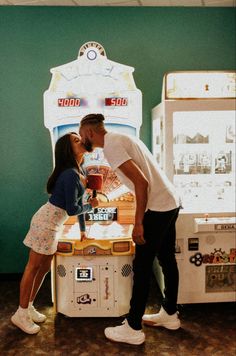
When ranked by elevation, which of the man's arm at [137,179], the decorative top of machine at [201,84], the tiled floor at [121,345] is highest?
the decorative top of machine at [201,84]

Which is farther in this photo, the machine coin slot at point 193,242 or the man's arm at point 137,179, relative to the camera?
the machine coin slot at point 193,242

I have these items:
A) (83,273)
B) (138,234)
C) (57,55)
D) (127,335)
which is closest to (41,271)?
(83,273)

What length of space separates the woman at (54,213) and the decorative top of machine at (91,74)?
0.44 meters

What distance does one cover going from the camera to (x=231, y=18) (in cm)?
388

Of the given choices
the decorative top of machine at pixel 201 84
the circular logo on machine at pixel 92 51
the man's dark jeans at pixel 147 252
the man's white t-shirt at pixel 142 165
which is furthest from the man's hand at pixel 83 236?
the circular logo on machine at pixel 92 51

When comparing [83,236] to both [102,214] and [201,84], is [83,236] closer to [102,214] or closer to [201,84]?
[102,214]

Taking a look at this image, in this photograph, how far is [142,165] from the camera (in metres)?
2.61

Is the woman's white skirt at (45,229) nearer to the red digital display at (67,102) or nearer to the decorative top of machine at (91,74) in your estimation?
the red digital display at (67,102)

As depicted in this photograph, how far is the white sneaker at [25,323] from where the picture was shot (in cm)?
294

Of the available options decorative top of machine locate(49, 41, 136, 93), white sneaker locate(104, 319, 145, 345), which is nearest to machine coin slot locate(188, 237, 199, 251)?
white sneaker locate(104, 319, 145, 345)

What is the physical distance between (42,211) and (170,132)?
113cm

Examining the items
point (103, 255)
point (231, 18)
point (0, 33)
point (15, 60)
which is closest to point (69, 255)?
point (103, 255)

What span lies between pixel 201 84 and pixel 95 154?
0.98 metres

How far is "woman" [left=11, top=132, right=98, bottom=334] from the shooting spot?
286cm
